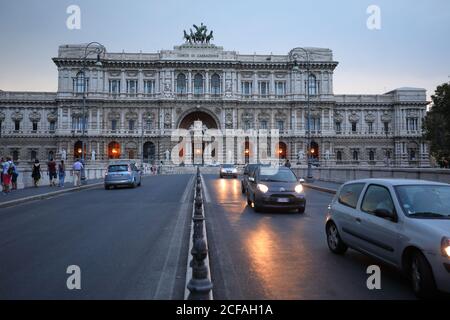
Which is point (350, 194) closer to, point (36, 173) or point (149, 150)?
point (36, 173)

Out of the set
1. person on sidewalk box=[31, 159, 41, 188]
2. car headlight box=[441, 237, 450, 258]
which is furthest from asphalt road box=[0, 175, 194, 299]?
person on sidewalk box=[31, 159, 41, 188]

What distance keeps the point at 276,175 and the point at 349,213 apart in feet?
24.6

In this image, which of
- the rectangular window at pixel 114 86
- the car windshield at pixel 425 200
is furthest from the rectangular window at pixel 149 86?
the car windshield at pixel 425 200

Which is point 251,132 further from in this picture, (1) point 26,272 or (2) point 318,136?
(1) point 26,272

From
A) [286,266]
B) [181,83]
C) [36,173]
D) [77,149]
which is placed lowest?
[286,266]

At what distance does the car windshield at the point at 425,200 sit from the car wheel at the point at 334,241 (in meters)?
1.76

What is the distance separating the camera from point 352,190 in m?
7.22

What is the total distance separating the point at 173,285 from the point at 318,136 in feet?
218

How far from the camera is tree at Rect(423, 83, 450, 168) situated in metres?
49.5

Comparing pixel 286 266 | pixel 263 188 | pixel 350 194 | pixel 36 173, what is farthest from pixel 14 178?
pixel 350 194

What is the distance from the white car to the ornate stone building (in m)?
60.6

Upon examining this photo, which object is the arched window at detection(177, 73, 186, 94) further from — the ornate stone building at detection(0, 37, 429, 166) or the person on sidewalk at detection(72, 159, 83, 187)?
the person on sidewalk at detection(72, 159, 83, 187)

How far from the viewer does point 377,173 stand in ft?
70.7

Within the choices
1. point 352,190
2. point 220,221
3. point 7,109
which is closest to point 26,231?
point 220,221
